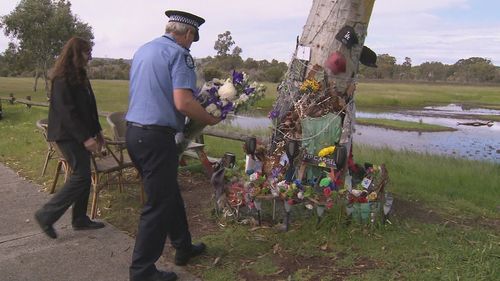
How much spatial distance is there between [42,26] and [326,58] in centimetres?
3318

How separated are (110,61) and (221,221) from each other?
9741 cm

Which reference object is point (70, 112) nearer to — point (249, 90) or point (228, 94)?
point (228, 94)

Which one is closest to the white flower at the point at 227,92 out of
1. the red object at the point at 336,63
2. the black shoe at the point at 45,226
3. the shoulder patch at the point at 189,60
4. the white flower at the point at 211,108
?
the white flower at the point at 211,108

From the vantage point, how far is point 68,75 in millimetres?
4621

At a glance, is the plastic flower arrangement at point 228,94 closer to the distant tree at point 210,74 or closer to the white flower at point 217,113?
the white flower at point 217,113

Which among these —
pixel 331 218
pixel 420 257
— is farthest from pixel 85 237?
pixel 420 257

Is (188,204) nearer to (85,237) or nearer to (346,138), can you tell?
(85,237)

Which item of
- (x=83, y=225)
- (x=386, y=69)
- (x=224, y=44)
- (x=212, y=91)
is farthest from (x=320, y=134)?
(x=386, y=69)

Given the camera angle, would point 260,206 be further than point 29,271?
Yes

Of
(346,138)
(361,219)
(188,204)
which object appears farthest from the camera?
(188,204)

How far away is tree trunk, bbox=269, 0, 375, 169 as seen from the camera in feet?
16.5

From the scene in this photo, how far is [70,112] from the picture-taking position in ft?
15.0

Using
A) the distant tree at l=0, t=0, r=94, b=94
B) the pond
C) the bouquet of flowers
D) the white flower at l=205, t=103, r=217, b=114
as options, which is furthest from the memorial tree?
the distant tree at l=0, t=0, r=94, b=94

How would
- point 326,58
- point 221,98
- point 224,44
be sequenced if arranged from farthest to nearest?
point 224,44 < point 326,58 < point 221,98
